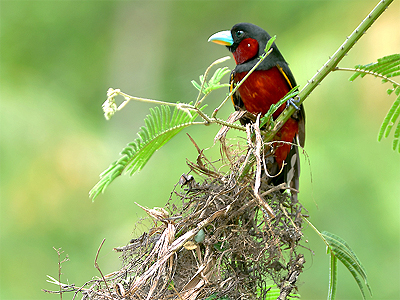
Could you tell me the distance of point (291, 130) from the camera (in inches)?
50.3

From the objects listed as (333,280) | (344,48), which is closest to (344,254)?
(333,280)

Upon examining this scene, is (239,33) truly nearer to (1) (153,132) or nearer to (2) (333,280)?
(1) (153,132)

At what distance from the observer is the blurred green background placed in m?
2.76

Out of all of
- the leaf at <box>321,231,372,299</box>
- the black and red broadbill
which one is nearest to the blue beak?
the black and red broadbill

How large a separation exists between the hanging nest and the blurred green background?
4.48 feet

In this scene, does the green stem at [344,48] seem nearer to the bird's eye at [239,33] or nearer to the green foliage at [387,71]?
the green foliage at [387,71]

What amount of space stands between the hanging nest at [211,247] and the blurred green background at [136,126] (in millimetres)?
1365

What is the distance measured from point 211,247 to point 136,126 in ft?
9.54

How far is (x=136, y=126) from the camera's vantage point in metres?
3.60

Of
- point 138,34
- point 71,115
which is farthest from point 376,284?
point 138,34

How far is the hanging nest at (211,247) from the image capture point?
0.76 meters

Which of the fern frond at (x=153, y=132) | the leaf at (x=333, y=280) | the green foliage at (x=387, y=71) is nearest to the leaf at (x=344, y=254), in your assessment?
the leaf at (x=333, y=280)

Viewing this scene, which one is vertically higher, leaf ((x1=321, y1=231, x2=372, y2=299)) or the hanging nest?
the hanging nest

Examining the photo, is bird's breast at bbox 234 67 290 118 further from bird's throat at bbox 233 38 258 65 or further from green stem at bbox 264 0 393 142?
green stem at bbox 264 0 393 142
